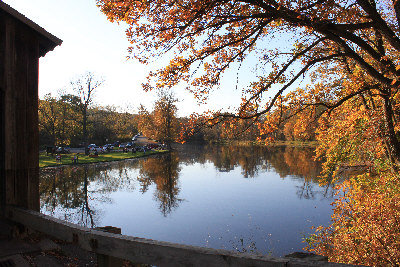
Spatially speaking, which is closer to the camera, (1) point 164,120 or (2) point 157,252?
(2) point 157,252

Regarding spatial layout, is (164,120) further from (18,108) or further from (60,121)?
(18,108)

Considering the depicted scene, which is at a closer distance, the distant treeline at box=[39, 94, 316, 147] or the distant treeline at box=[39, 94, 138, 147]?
the distant treeline at box=[39, 94, 138, 147]

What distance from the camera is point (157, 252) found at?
293 centimetres

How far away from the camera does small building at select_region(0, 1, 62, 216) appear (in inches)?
221

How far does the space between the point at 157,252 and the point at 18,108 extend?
4.87 metres

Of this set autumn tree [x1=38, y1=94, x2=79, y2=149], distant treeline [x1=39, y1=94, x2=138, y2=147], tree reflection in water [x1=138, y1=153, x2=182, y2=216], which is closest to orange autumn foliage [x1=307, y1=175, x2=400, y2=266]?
tree reflection in water [x1=138, y1=153, x2=182, y2=216]

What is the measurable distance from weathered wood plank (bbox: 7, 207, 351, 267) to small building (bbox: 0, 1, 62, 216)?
8.05ft

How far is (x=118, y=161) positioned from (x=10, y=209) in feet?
120

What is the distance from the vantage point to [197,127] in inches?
320

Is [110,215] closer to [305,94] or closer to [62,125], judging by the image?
[305,94]

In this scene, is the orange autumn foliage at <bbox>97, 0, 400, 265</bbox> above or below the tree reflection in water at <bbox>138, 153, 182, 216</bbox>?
above

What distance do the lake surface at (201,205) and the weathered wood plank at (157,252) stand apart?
30.2 ft

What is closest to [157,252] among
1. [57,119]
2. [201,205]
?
[201,205]

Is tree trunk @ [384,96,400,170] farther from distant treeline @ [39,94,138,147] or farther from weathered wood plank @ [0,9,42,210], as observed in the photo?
distant treeline @ [39,94,138,147]
